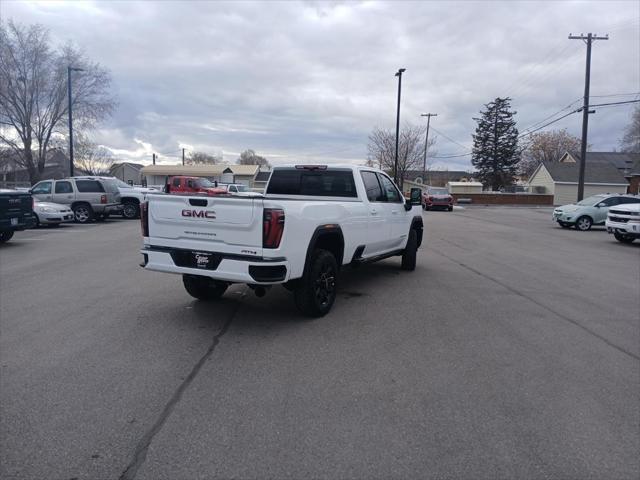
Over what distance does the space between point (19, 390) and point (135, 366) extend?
934 mm

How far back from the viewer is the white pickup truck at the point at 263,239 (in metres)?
5.51

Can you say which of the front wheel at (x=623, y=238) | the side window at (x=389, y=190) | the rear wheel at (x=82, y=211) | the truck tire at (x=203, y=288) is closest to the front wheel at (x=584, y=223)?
the front wheel at (x=623, y=238)

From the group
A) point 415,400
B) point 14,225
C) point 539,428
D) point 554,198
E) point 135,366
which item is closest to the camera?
point 539,428

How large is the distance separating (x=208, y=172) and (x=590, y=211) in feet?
183

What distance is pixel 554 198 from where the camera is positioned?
178 ft

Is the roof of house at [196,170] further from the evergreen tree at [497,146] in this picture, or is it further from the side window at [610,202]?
the side window at [610,202]

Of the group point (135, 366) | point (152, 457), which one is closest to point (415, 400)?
point (152, 457)

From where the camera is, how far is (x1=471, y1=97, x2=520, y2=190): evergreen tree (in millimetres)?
65625

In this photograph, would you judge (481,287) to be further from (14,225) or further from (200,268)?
(14,225)

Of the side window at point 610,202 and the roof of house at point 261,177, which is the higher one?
the roof of house at point 261,177

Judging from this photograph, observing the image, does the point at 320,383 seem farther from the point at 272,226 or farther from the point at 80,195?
the point at 80,195

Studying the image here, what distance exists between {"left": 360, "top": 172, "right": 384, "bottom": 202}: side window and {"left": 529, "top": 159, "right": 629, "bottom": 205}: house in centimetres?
5171

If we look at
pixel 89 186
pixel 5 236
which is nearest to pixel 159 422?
A: pixel 5 236

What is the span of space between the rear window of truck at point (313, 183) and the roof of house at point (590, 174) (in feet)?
174
